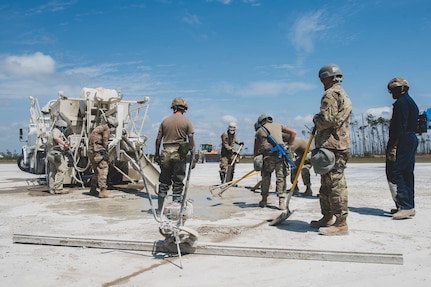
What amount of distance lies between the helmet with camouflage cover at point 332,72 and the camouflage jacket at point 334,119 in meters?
0.13

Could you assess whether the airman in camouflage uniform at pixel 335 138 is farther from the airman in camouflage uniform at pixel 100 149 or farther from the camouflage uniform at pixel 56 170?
the camouflage uniform at pixel 56 170

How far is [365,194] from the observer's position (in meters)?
8.43

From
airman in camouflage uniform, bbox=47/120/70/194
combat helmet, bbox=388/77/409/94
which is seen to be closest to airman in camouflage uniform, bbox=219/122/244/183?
airman in camouflage uniform, bbox=47/120/70/194

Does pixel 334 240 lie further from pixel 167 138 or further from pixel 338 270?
pixel 167 138

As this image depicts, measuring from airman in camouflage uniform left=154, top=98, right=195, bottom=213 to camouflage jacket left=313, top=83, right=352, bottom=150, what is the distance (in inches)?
76.5

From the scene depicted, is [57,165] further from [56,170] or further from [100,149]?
[100,149]

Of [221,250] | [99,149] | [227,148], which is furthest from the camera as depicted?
[227,148]

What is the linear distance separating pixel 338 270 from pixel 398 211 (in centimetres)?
283

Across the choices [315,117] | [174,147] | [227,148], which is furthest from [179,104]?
[227,148]

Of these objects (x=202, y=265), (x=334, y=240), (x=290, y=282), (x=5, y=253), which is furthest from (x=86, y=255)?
(x=334, y=240)

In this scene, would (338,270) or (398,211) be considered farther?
(398,211)

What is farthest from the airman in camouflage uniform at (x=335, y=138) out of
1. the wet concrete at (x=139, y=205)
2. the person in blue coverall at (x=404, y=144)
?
the wet concrete at (x=139, y=205)

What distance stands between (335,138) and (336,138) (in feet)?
0.04

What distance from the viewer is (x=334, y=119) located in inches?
178
